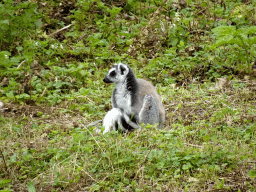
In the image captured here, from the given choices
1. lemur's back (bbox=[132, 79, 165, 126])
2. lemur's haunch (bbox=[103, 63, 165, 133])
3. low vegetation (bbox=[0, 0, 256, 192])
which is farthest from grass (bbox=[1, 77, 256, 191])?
lemur's haunch (bbox=[103, 63, 165, 133])

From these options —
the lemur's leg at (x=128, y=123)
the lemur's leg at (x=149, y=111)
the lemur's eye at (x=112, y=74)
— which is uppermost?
the lemur's eye at (x=112, y=74)

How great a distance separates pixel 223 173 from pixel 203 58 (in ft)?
13.1

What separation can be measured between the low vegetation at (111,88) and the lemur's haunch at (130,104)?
0.27 metres

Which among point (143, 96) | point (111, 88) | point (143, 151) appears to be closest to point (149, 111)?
point (143, 96)

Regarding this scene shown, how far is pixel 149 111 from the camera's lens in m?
5.41

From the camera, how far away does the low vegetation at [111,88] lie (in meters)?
4.00

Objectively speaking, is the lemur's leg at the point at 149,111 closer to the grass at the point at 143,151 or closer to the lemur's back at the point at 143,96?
the lemur's back at the point at 143,96

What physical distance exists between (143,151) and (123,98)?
1.41m

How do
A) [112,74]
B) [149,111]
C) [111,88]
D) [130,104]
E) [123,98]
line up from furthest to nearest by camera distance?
[111,88], [112,74], [123,98], [130,104], [149,111]

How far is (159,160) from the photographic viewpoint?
4137mm

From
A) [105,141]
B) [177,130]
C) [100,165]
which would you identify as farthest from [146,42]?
[100,165]

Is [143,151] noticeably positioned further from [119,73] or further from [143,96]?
[119,73]

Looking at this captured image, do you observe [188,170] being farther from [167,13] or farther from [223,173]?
[167,13]

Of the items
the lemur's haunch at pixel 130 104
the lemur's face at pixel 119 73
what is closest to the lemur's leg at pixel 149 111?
the lemur's haunch at pixel 130 104
